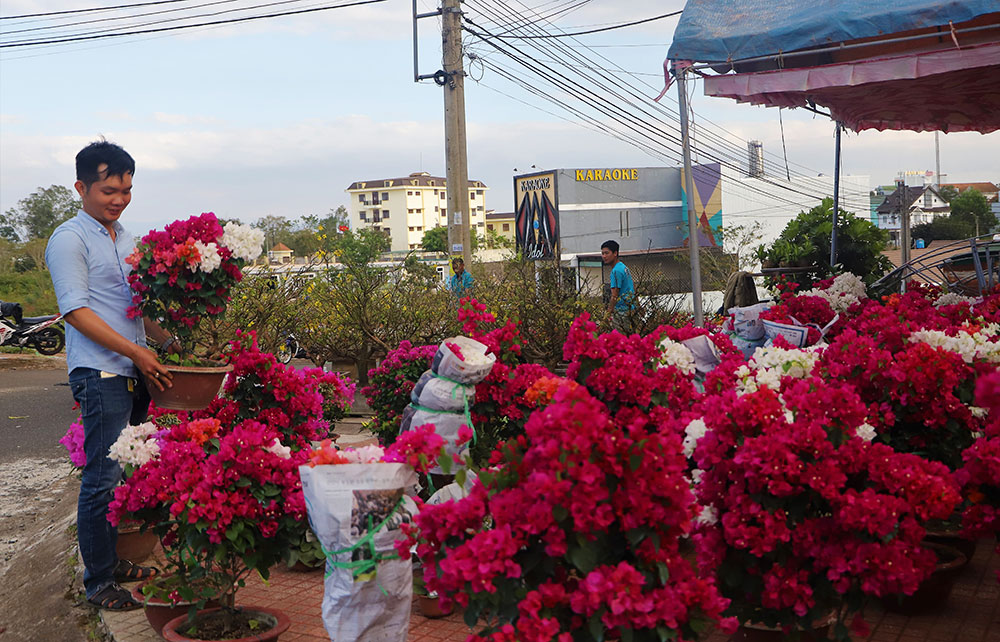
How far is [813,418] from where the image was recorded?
302 cm

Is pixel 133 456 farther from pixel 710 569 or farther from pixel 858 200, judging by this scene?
pixel 858 200

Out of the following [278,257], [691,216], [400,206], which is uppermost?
[400,206]

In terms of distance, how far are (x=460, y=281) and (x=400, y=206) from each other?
137986 millimetres

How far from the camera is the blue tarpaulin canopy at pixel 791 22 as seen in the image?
4703 mm

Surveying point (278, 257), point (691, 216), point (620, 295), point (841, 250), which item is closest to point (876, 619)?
point (691, 216)

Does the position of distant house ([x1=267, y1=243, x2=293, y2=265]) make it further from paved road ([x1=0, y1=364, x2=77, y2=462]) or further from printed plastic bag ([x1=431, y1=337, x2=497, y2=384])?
printed plastic bag ([x1=431, y1=337, x2=497, y2=384])

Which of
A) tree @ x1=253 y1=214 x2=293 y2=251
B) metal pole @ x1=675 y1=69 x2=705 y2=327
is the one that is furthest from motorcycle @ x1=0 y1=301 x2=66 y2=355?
tree @ x1=253 y1=214 x2=293 y2=251

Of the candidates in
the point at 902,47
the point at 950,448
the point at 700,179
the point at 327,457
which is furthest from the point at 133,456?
the point at 700,179

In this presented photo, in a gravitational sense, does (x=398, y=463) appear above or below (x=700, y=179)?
below

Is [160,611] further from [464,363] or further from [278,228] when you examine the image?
[278,228]

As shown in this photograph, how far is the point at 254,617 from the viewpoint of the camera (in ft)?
13.1

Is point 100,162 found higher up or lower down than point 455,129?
lower down

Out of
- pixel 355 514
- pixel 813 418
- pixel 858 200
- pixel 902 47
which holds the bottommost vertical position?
pixel 355 514

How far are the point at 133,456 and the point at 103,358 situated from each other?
0.58 m
